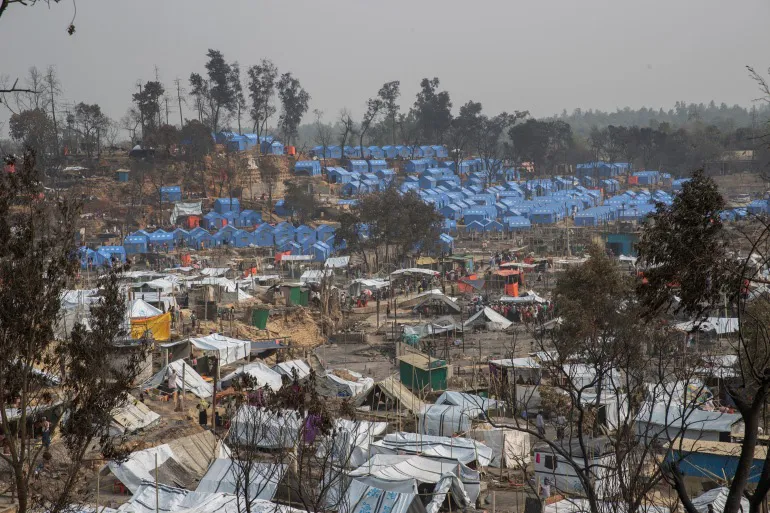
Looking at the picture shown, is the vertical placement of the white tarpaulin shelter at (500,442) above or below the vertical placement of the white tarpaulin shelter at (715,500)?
below

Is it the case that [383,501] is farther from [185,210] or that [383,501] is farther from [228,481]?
[185,210]

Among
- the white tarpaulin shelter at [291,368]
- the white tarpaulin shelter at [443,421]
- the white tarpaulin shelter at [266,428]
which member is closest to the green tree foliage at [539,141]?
the white tarpaulin shelter at [291,368]

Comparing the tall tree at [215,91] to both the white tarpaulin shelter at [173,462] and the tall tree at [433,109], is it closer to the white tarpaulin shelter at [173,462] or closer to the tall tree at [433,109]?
the tall tree at [433,109]

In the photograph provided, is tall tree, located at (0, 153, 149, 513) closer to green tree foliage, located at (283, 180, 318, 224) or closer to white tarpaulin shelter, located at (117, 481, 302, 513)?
white tarpaulin shelter, located at (117, 481, 302, 513)

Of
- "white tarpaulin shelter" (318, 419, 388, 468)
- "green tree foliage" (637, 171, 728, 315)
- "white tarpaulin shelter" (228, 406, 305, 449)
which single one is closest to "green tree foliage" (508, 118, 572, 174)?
"white tarpaulin shelter" (318, 419, 388, 468)

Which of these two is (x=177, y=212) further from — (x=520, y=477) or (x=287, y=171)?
(x=520, y=477)

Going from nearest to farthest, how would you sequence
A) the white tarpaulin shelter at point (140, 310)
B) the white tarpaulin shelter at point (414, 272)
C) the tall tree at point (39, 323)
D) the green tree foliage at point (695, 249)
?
the green tree foliage at point (695, 249) < the tall tree at point (39, 323) < the white tarpaulin shelter at point (140, 310) < the white tarpaulin shelter at point (414, 272)
